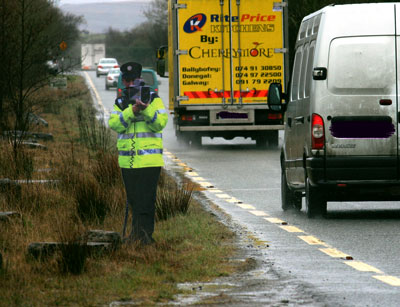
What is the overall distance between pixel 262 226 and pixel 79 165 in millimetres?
4555

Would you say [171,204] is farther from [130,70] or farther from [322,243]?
[130,70]

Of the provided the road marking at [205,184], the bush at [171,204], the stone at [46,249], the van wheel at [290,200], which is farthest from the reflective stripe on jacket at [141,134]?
the road marking at [205,184]

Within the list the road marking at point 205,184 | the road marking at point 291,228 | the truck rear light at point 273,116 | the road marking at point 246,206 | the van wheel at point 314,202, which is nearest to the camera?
the road marking at point 291,228

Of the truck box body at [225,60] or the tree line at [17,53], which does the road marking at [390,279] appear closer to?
the tree line at [17,53]

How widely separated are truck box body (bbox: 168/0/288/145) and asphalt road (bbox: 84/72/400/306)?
446 centimetres

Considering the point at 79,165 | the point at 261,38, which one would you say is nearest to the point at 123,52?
the point at 261,38

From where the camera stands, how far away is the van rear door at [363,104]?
1275 cm

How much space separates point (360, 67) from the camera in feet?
41.9

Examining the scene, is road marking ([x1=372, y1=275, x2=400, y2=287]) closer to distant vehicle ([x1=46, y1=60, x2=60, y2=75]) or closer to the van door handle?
the van door handle

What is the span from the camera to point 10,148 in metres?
17.5

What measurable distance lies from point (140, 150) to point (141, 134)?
14 cm

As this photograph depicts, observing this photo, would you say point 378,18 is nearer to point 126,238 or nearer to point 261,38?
point 126,238

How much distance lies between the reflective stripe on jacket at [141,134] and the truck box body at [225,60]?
15208mm

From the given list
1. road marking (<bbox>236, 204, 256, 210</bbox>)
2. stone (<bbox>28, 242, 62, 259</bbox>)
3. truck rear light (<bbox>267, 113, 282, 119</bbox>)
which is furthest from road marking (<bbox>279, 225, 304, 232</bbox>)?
truck rear light (<bbox>267, 113, 282, 119</bbox>)
